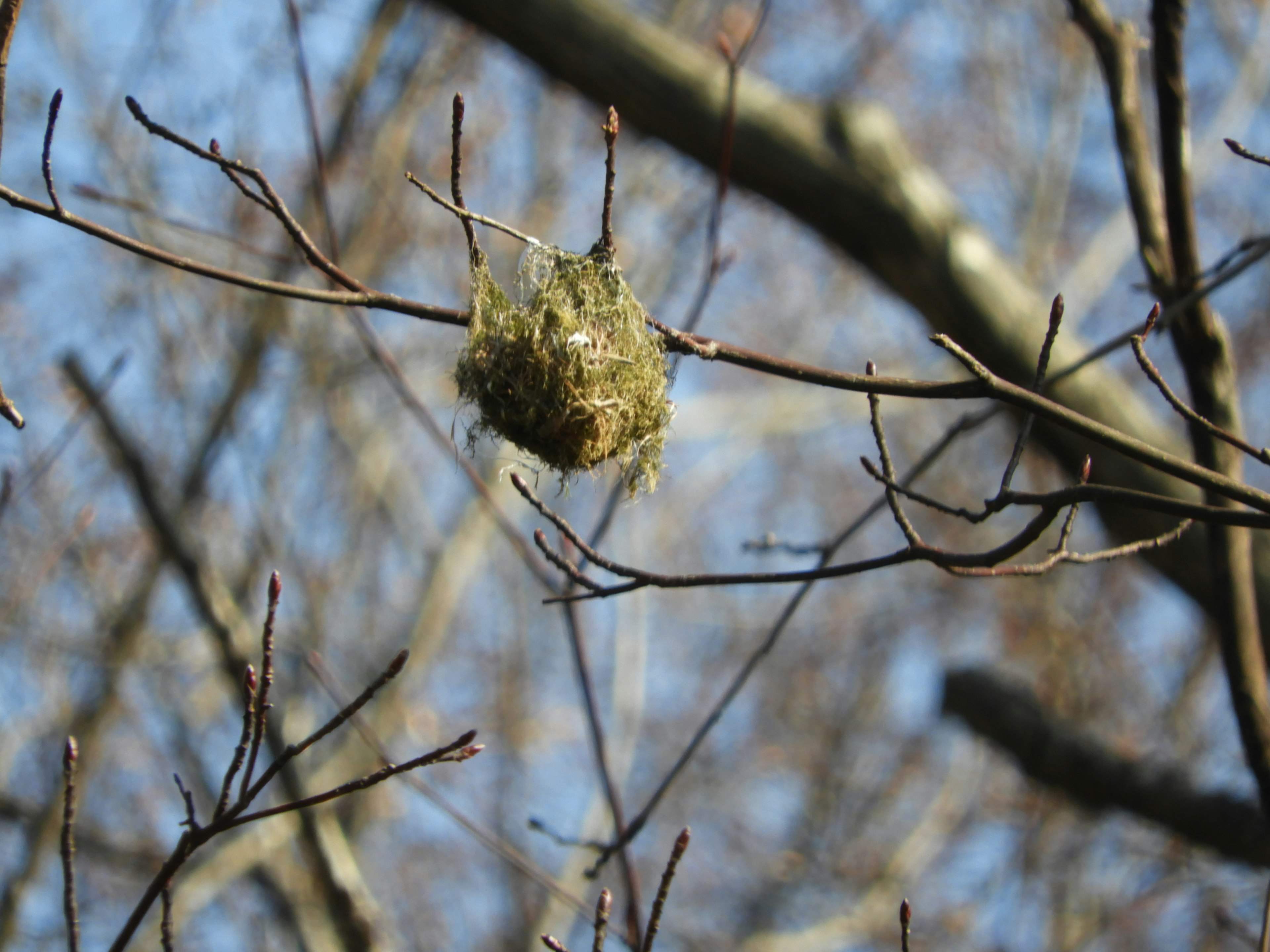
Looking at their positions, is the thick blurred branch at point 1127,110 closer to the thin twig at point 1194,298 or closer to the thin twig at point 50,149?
the thin twig at point 1194,298

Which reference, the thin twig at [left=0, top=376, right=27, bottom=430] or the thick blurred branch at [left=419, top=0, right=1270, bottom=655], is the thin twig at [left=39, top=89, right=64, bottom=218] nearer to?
the thin twig at [left=0, top=376, right=27, bottom=430]

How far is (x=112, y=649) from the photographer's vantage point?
462cm

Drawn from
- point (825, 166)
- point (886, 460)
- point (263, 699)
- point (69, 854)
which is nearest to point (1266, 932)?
point (886, 460)

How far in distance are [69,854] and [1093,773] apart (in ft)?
10.4

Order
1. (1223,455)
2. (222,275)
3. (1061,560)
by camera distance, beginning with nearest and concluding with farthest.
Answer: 1. (222,275)
2. (1061,560)
3. (1223,455)

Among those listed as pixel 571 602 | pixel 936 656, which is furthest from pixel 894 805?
pixel 571 602

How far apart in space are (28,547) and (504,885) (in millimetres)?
3835

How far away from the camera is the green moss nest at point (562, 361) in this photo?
72.1 inches

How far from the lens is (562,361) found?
184cm

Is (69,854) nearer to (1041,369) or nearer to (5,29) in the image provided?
(5,29)

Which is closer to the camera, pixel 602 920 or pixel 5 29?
pixel 5 29

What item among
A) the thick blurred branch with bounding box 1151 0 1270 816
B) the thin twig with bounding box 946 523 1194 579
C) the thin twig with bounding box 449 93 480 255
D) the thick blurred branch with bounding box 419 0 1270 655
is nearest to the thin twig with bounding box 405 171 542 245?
the thin twig with bounding box 449 93 480 255

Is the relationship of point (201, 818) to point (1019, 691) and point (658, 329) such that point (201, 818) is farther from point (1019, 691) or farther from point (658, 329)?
point (658, 329)

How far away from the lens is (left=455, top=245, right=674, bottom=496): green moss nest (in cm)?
183
